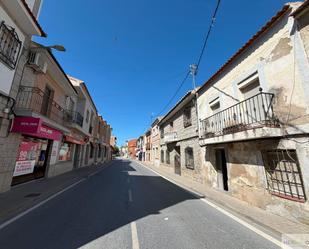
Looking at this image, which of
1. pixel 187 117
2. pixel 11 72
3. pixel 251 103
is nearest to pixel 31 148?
pixel 11 72

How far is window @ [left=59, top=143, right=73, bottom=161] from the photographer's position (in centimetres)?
1189

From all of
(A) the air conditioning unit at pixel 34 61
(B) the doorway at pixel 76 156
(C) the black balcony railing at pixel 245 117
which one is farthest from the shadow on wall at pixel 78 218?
(B) the doorway at pixel 76 156

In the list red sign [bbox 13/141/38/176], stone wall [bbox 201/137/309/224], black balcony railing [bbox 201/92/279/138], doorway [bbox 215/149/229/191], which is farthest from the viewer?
doorway [bbox 215/149/229/191]

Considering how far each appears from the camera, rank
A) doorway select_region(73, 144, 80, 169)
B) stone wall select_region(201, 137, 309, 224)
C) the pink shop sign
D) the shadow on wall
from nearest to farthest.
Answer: the shadow on wall < stone wall select_region(201, 137, 309, 224) < the pink shop sign < doorway select_region(73, 144, 80, 169)

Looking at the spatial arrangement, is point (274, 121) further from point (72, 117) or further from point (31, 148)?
point (72, 117)

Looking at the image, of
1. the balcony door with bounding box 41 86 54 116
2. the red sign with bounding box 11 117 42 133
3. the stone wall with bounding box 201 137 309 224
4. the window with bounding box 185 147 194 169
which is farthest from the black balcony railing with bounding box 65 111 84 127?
the stone wall with bounding box 201 137 309 224

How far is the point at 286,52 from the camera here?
475 cm

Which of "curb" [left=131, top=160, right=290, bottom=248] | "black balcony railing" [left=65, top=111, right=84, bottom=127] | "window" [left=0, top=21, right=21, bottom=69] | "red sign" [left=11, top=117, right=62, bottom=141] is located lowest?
"curb" [left=131, top=160, right=290, bottom=248]

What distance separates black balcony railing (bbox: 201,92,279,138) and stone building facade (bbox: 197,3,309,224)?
0.12ft

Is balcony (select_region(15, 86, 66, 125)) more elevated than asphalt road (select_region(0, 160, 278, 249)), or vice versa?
balcony (select_region(15, 86, 66, 125))

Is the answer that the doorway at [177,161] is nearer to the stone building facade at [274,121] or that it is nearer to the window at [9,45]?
the stone building facade at [274,121]

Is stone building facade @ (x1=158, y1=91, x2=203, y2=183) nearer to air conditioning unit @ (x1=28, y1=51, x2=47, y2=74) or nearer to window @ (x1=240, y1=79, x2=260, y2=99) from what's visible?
window @ (x1=240, y1=79, x2=260, y2=99)

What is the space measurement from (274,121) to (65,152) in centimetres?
1419

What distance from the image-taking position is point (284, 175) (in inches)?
186
